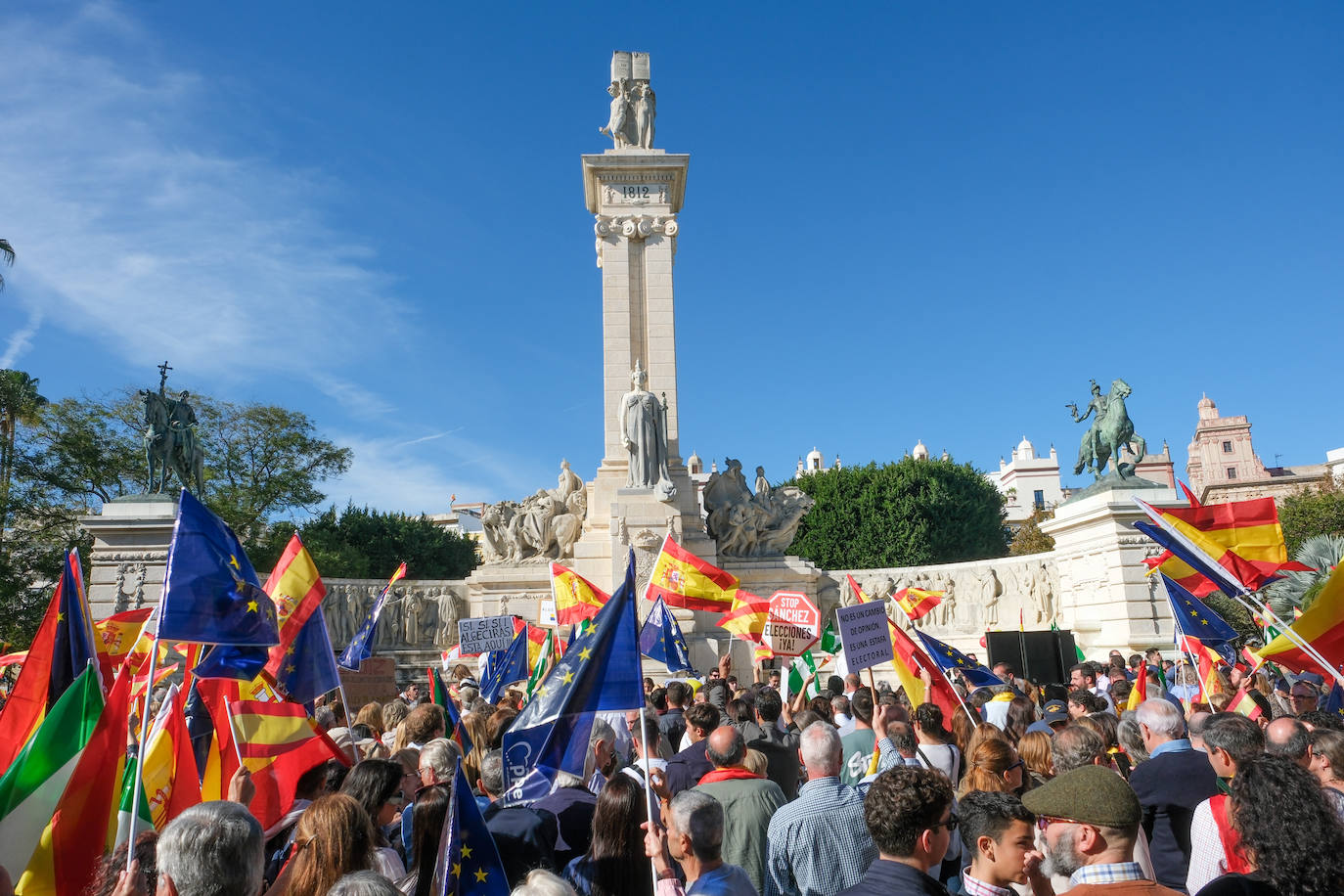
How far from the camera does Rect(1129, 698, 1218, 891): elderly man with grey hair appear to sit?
443cm

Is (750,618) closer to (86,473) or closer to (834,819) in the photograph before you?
(834,819)

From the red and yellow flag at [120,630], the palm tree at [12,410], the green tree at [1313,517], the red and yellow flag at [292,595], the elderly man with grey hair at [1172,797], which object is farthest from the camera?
the green tree at [1313,517]

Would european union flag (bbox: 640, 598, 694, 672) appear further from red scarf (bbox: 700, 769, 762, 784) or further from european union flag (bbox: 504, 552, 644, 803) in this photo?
european union flag (bbox: 504, 552, 644, 803)

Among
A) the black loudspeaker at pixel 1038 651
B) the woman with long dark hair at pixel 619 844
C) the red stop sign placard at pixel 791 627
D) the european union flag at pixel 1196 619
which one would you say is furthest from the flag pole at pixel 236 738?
the black loudspeaker at pixel 1038 651

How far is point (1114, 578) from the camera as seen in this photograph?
2020 cm

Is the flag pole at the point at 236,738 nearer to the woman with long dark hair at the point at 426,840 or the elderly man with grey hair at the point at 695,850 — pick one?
the woman with long dark hair at the point at 426,840

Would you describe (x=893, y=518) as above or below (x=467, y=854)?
above

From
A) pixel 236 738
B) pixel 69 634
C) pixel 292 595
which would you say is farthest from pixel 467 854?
pixel 292 595

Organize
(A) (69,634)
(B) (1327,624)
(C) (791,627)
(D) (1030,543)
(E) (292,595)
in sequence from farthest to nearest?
(D) (1030,543) → (C) (791,627) → (E) (292,595) → (B) (1327,624) → (A) (69,634)

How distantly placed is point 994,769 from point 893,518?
136ft

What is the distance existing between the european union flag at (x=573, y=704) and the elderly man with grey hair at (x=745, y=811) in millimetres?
636

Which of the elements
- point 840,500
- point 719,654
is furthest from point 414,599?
point 840,500

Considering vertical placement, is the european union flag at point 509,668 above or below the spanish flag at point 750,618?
below

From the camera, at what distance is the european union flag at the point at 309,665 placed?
710 centimetres
